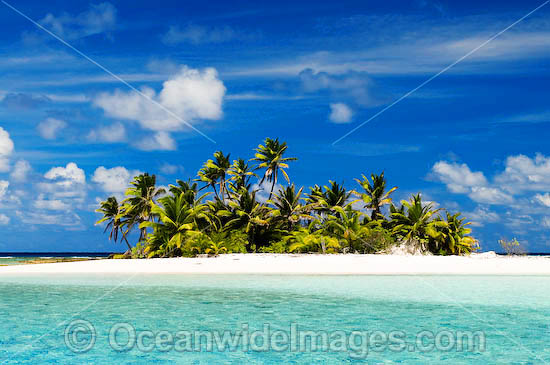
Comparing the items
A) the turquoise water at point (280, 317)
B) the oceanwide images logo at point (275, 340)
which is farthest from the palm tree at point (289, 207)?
the oceanwide images logo at point (275, 340)

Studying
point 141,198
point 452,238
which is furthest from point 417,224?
point 141,198

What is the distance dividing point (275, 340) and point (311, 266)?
1603cm

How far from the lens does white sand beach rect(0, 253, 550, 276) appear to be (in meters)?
23.2

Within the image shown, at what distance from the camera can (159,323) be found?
34.2 feet

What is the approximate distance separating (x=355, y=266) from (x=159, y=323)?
1537cm

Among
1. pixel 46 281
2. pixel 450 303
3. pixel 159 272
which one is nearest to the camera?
pixel 450 303

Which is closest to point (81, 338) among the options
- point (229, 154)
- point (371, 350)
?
point (371, 350)

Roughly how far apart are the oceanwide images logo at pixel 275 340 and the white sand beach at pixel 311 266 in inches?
523

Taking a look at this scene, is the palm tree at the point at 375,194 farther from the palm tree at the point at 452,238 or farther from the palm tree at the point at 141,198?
the palm tree at the point at 141,198

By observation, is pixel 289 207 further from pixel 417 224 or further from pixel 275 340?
pixel 275 340

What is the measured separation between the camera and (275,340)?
29.0 ft

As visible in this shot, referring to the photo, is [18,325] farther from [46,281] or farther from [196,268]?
[196,268]

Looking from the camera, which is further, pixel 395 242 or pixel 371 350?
pixel 395 242

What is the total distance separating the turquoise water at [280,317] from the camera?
7824mm
